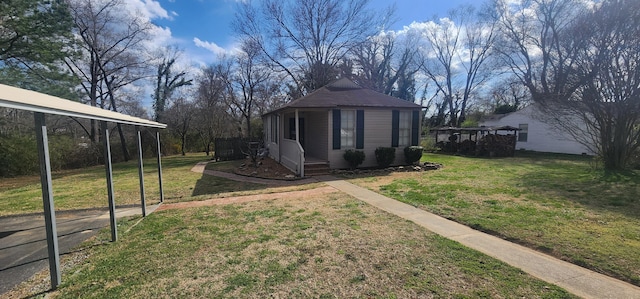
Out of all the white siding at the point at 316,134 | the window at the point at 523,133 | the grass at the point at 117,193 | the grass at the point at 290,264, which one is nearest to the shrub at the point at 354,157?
the white siding at the point at 316,134

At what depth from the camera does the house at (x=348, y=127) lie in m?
11.0

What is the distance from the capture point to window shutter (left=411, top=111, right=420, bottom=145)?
1238cm

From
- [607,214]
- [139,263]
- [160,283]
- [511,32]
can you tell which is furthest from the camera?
[511,32]

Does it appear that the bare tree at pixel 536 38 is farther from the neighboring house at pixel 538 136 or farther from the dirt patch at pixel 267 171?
the dirt patch at pixel 267 171

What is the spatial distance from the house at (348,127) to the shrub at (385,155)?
0.36 m

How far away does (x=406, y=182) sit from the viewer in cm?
869

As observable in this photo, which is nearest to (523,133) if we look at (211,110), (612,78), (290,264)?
(612,78)

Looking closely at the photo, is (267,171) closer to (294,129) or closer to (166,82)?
(294,129)

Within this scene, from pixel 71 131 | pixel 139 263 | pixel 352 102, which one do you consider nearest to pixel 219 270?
pixel 139 263

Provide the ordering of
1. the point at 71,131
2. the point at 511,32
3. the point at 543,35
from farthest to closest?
the point at 511,32 < the point at 543,35 < the point at 71,131

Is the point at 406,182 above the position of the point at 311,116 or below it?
below

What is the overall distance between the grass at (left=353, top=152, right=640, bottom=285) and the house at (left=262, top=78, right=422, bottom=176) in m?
2.28

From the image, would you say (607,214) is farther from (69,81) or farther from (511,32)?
(511,32)

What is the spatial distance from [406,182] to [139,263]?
24.0 ft
